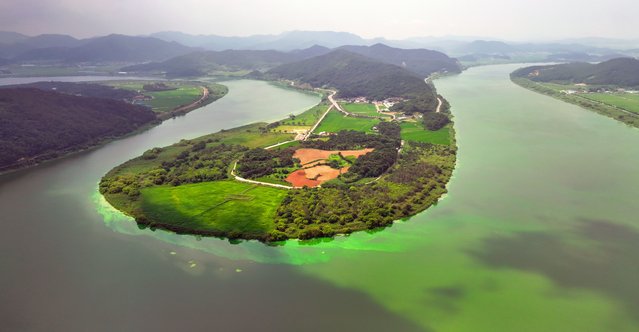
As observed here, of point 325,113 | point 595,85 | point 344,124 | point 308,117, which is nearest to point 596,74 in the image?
point 595,85

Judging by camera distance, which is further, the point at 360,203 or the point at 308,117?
the point at 308,117

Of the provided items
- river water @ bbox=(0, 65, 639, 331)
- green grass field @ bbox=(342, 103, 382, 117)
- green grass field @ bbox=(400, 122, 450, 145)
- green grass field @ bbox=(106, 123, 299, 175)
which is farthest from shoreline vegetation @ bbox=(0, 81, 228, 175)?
green grass field @ bbox=(400, 122, 450, 145)

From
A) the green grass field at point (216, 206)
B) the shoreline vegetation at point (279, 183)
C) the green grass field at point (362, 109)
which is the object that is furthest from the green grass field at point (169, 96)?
the green grass field at point (216, 206)

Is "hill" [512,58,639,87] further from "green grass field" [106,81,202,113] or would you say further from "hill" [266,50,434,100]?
"green grass field" [106,81,202,113]

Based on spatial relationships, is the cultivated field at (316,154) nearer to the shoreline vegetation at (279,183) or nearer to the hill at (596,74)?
the shoreline vegetation at (279,183)

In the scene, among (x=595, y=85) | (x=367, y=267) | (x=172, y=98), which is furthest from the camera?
(x=595, y=85)

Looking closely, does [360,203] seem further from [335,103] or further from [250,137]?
[335,103]
